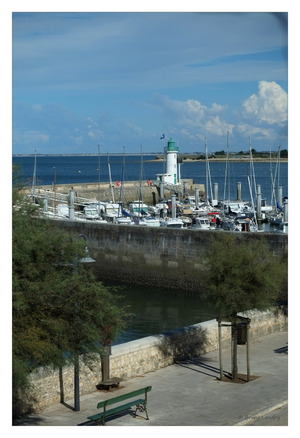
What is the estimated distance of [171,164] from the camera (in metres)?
66.0

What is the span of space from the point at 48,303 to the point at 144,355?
4.31 metres

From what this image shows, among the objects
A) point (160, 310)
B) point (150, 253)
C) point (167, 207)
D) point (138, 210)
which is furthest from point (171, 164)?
point (160, 310)

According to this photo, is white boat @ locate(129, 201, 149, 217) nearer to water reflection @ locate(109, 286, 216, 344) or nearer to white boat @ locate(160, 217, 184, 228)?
white boat @ locate(160, 217, 184, 228)

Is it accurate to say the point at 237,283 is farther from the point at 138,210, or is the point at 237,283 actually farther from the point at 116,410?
the point at 138,210

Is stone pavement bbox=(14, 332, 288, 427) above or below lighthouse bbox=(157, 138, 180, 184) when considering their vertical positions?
below

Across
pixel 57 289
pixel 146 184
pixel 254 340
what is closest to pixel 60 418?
pixel 57 289

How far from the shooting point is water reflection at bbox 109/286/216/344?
25.0 m

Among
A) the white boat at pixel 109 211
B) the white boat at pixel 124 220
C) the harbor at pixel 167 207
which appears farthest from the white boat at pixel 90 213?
the white boat at pixel 124 220

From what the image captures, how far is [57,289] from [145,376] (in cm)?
420

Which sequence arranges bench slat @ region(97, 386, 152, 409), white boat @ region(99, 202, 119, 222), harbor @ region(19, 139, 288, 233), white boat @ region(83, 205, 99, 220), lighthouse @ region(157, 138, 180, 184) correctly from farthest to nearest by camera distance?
lighthouse @ region(157, 138, 180, 184), white boat @ region(99, 202, 119, 222), white boat @ region(83, 205, 99, 220), harbor @ region(19, 139, 288, 233), bench slat @ region(97, 386, 152, 409)

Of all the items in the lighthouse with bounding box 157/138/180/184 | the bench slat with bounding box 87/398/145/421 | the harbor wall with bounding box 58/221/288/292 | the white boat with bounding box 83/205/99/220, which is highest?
the lighthouse with bounding box 157/138/180/184

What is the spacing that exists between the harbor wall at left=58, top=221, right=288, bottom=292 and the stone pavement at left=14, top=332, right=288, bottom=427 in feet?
42.6

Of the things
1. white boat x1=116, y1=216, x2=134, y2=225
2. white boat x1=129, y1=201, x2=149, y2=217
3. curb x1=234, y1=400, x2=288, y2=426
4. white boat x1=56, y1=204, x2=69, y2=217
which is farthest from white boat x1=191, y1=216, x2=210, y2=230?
curb x1=234, y1=400, x2=288, y2=426
